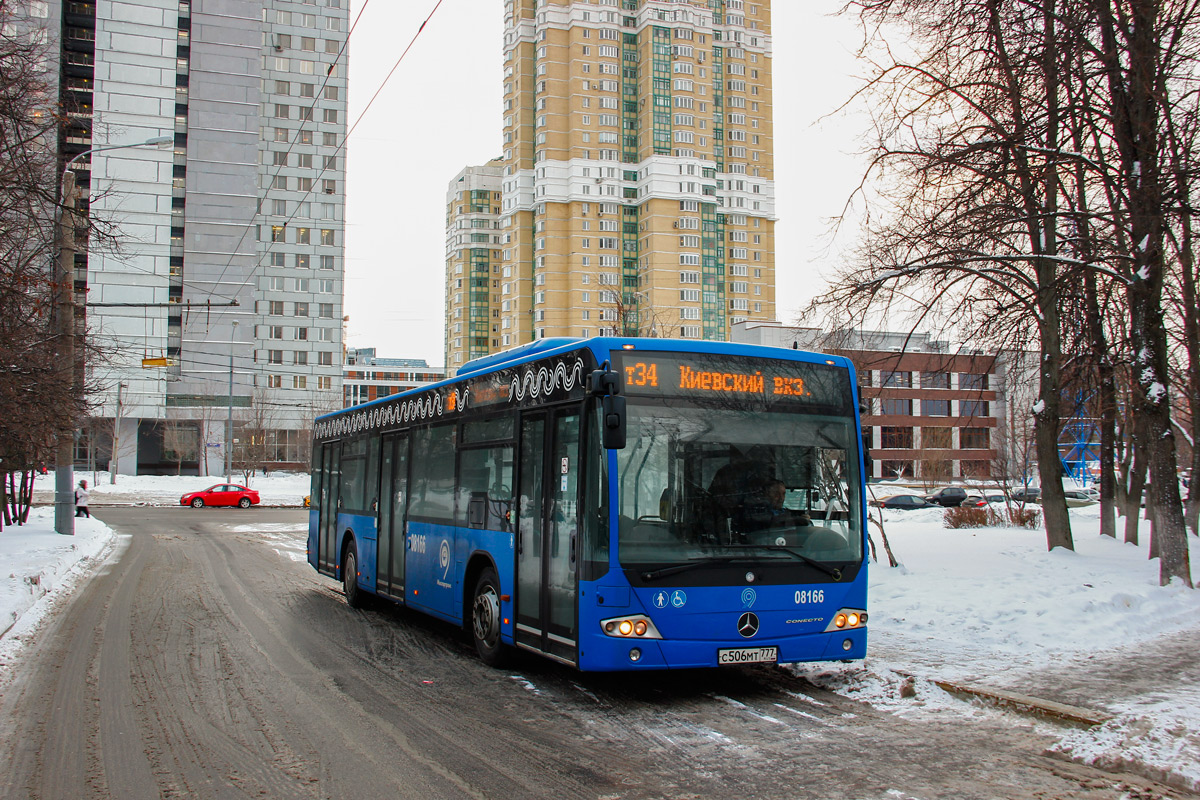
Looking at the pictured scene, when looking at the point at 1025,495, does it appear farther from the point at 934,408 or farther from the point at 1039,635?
→ the point at 934,408

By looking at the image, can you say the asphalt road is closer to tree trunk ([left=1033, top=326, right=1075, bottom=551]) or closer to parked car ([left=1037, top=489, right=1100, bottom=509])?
tree trunk ([left=1033, top=326, right=1075, bottom=551])

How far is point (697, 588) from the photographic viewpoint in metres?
7.18

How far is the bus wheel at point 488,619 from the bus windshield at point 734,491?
2221 mm

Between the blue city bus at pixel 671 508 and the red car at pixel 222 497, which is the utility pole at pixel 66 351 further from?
the red car at pixel 222 497

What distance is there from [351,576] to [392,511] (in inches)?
84.7

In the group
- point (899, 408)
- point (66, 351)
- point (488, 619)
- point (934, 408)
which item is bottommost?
point (488, 619)

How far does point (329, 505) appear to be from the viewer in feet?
50.5

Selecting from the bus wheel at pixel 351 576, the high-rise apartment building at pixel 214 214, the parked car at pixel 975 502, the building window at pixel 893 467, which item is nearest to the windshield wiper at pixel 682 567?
the bus wheel at pixel 351 576

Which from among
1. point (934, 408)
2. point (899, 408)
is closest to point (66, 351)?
point (899, 408)

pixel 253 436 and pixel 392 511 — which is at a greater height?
pixel 253 436

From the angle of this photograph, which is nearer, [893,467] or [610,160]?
[893,467]

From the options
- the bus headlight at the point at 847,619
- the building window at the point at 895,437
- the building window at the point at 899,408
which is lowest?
the bus headlight at the point at 847,619

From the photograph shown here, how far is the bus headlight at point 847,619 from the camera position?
7.71m

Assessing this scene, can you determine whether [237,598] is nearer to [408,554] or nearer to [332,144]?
[408,554]
